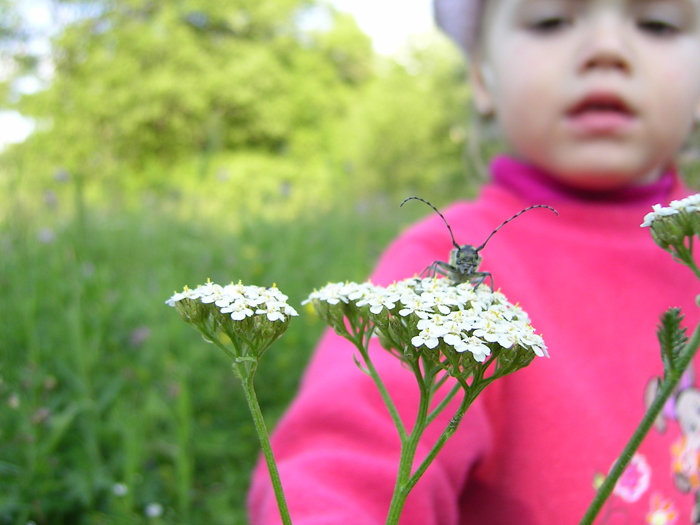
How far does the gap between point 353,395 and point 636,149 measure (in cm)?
111

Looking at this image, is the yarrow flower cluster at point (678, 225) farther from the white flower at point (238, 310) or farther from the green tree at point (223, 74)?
the green tree at point (223, 74)

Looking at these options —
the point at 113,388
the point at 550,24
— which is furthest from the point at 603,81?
the point at 113,388

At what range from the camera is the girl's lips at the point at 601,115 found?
4.89 feet

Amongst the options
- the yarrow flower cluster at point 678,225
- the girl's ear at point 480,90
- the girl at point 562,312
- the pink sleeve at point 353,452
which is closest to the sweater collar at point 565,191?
the girl at point 562,312

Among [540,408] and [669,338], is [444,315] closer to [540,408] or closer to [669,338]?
[669,338]

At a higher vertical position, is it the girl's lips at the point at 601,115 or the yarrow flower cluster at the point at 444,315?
the girl's lips at the point at 601,115

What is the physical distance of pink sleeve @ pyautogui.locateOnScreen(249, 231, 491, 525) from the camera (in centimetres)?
89

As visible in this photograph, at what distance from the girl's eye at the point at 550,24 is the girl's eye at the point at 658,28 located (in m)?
0.21

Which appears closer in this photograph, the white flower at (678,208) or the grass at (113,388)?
the white flower at (678,208)

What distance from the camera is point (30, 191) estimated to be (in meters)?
2.33

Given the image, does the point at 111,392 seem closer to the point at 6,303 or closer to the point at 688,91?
the point at 6,303

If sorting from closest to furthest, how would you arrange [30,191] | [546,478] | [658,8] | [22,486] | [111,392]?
[546,478] < [658,8] < [22,486] < [111,392] < [30,191]

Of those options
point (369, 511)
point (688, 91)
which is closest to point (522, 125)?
point (688, 91)

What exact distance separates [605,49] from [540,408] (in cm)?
96
